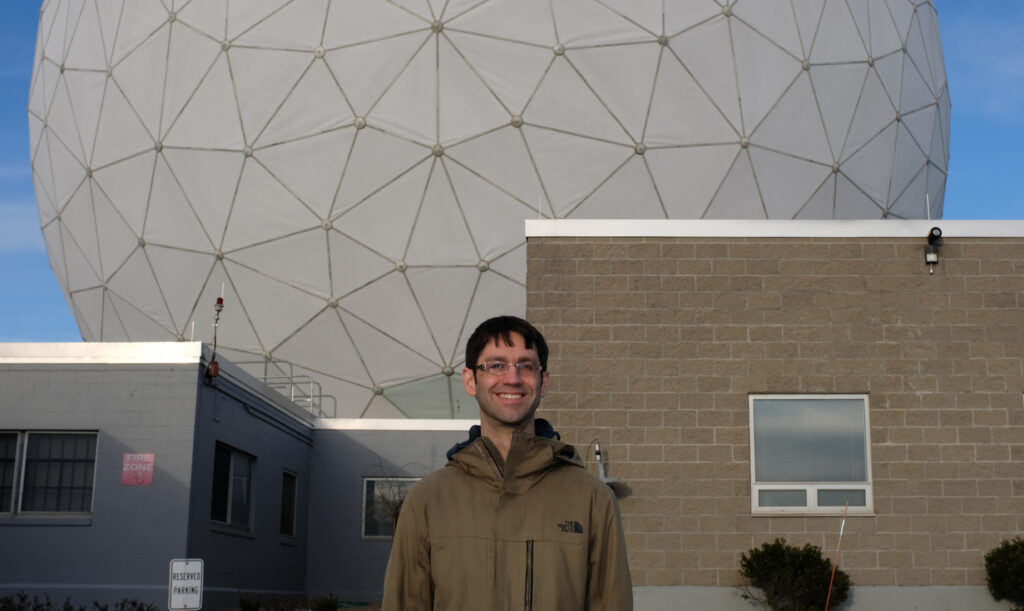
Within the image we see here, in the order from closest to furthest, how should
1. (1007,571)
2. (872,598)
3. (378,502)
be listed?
(1007,571), (872,598), (378,502)

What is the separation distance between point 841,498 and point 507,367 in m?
8.36

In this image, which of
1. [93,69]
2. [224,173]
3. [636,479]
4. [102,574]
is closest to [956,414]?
[636,479]

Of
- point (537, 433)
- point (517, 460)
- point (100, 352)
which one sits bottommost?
point (517, 460)

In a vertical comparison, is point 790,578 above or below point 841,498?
below

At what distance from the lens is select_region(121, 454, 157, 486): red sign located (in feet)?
48.0

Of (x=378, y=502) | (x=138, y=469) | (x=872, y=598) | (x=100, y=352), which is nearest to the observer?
(x=872, y=598)

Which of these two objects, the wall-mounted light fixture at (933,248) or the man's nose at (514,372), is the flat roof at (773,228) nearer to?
the wall-mounted light fixture at (933,248)

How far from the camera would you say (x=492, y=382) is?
3484mm

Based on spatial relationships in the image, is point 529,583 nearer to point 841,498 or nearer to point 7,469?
point 841,498

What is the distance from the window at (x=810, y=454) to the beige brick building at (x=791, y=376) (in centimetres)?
5

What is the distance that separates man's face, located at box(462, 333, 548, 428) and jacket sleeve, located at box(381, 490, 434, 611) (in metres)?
0.37

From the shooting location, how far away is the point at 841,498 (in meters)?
11.0

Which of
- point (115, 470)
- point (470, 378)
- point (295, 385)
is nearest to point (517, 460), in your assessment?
point (470, 378)

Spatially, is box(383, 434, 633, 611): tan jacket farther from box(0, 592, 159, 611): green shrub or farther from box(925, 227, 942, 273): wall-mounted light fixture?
box(0, 592, 159, 611): green shrub
